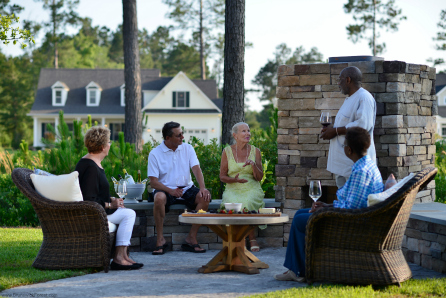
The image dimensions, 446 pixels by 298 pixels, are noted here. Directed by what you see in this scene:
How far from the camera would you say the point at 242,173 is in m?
6.21

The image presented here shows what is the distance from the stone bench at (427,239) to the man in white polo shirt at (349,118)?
727mm

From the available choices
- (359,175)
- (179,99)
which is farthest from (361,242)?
(179,99)

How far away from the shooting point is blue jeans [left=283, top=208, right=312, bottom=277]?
4.43 metres

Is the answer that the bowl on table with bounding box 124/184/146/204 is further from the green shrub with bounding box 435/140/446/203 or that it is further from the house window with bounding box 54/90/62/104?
Result: the house window with bounding box 54/90/62/104

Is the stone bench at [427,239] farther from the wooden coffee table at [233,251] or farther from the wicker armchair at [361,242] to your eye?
the wooden coffee table at [233,251]

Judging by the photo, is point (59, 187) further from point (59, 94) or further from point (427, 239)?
point (59, 94)

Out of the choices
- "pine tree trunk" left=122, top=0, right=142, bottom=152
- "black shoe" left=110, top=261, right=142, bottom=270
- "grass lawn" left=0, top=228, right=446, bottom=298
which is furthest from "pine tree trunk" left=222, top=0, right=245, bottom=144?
"pine tree trunk" left=122, top=0, right=142, bottom=152

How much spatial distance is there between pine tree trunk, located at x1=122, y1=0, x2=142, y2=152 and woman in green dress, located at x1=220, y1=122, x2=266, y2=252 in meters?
5.94

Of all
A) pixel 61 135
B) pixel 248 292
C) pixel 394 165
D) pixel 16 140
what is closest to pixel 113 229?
pixel 248 292

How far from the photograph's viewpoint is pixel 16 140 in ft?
117

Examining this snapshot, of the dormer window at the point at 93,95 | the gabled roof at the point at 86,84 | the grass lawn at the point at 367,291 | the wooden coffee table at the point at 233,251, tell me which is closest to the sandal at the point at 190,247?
the wooden coffee table at the point at 233,251

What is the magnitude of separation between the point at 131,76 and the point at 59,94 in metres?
21.2

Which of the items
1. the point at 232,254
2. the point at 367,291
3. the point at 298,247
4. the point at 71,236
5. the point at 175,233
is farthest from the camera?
the point at 175,233

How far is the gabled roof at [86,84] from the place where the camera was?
31.3 meters
